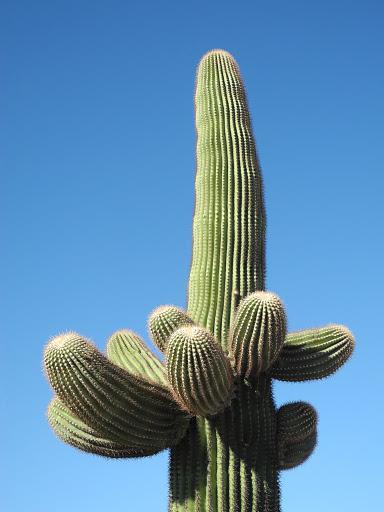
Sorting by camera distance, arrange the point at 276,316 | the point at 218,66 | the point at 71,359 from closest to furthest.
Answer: the point at 71,359
the point at 276,316
the point at 218,66

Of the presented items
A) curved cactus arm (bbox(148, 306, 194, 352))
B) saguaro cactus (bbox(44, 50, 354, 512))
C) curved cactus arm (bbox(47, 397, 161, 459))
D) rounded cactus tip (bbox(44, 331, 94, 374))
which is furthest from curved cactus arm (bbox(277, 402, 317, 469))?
rounded cactus tip (bbox(44, 331, 94, 374))

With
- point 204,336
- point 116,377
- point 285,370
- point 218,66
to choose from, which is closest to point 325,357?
point 285,370

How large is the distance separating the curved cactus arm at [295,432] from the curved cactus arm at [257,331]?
2.43 ft

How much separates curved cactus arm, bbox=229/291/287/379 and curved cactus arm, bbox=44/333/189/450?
0.74 metres

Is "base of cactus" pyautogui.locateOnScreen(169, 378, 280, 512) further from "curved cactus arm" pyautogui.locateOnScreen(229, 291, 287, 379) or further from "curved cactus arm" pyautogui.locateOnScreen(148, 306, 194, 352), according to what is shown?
"curved cactus arm" pyautogui.locateOnScreen(148, 306, 194, 352)

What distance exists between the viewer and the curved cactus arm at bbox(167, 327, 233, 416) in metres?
6.14

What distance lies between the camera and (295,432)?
7305 millimetres

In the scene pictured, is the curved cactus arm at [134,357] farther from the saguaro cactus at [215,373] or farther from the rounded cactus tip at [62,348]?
the rounded cactus tip at [62,348]

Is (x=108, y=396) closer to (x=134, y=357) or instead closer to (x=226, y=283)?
(x=134, y=357)

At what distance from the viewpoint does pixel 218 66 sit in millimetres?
8906

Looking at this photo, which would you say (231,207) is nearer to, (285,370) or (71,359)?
(285,370)

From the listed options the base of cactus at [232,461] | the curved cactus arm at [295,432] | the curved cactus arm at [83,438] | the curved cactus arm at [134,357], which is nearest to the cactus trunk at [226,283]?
the base of cactus at [232,461]

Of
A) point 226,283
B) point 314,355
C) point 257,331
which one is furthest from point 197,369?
point 314,355

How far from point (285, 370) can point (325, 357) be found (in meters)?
0.39
